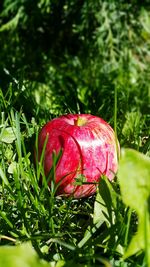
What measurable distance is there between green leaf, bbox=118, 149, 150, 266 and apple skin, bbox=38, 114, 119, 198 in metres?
0.47

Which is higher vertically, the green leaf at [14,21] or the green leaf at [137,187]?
the green leaf at [14,21]

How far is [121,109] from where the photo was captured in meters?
1.71

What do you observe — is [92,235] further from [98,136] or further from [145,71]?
[145,71]

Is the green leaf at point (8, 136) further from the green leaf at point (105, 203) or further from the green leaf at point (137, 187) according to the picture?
the green leaf at point (137, 187)

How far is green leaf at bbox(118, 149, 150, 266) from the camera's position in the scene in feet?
2.15

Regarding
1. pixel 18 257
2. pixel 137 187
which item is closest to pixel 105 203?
pixel 137 187

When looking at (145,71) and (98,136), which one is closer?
(98,136)

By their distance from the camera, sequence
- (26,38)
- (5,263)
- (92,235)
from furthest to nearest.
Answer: (26,38), (92,235), (5,263)

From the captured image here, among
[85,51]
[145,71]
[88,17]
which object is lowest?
[145,71]

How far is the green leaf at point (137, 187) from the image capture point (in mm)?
655

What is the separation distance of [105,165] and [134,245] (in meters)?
0.55

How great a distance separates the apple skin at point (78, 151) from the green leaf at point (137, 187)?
47 cm

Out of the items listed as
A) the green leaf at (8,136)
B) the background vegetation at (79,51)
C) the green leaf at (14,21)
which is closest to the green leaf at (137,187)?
the green leaf at (8,136)

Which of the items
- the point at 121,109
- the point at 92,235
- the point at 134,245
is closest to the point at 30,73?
the point at 121,109
